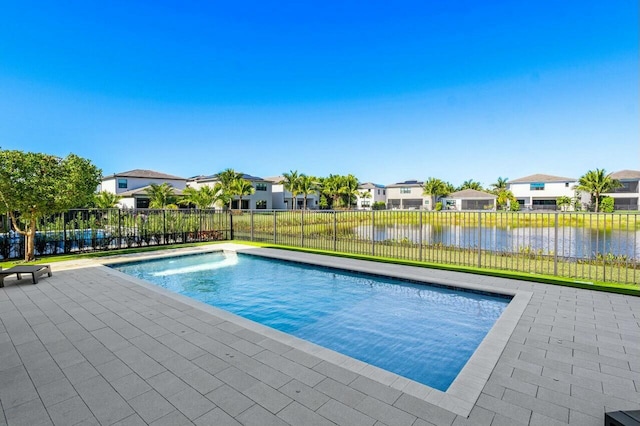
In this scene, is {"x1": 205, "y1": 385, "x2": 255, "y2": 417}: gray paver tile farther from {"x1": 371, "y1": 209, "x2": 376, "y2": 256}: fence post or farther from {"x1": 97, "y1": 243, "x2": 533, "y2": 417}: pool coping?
{"x1": 371, "y1": 209, "x2": 376, "y2": 256}: fence post

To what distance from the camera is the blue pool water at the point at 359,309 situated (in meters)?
4.48

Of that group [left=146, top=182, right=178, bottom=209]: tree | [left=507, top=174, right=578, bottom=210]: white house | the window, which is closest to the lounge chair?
[left=146, top=182, right=178, bottom=209]: tree

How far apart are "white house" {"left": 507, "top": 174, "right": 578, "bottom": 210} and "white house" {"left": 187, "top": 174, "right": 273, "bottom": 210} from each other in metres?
40.7

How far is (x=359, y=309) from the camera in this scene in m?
6.43

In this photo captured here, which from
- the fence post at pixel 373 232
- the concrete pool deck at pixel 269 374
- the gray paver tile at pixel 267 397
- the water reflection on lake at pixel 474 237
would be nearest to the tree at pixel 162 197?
the fence post at pixel 373 232

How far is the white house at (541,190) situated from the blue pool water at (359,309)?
52.0 meters

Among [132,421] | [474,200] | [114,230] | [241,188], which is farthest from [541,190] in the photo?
[132,421]

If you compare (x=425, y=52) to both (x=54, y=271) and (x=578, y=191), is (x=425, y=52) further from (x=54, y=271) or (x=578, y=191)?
(x=578, y=191)

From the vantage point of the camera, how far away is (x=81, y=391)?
3.03 meters

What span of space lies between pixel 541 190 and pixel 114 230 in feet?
196

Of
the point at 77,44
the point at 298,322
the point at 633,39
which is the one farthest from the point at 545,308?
the point at 77,44

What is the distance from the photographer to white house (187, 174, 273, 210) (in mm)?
41094

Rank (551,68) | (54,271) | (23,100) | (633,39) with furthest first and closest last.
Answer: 1. (23,100)
2. (551,68)
3. (633,39)
4. (54,271)

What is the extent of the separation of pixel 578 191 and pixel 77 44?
61.3 m
